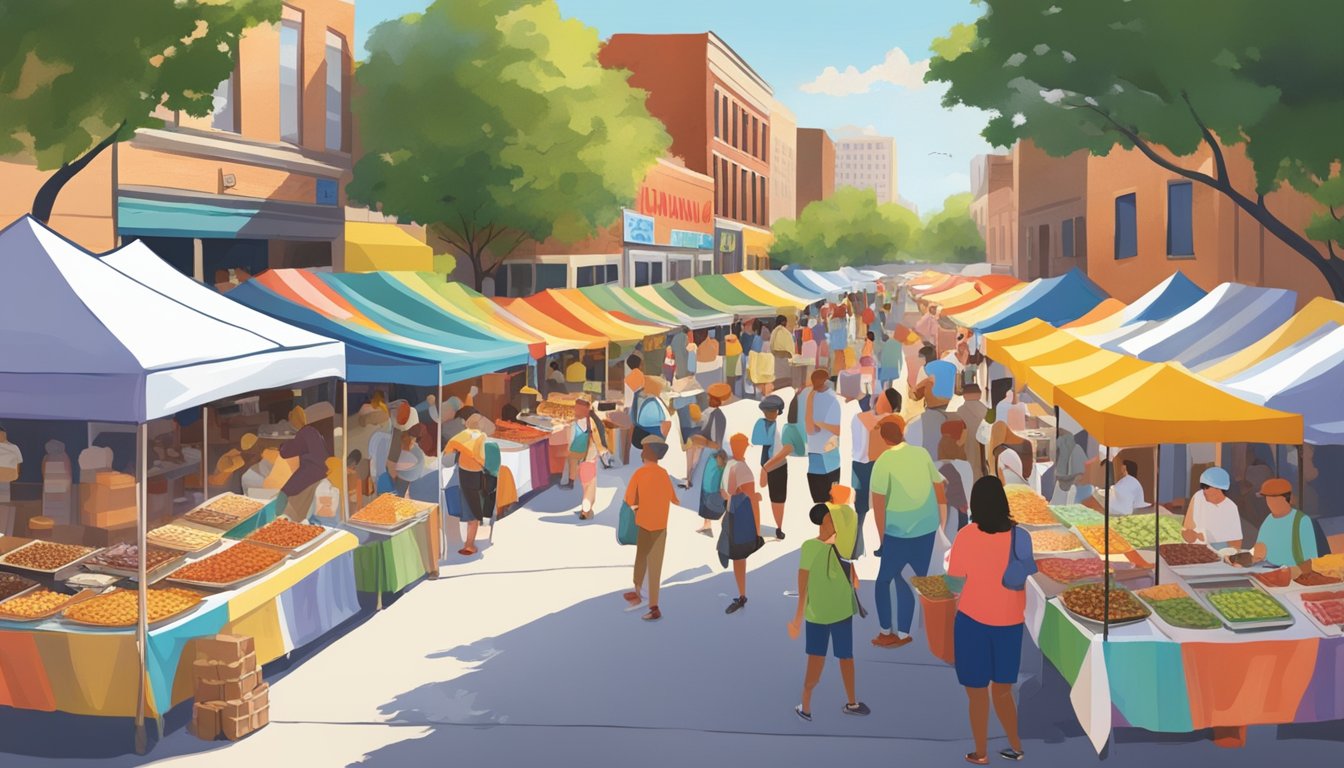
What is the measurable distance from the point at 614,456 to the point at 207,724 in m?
12.4

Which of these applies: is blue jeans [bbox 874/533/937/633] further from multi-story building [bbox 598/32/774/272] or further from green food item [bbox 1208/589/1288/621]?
multi-story building [bbox 598/32/774/272]

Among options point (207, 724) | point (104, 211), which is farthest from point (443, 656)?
point (104, 211)

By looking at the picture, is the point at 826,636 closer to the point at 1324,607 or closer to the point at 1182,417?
the point at 1182,417

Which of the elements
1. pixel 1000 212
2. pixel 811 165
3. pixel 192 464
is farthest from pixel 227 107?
pixel 811 165

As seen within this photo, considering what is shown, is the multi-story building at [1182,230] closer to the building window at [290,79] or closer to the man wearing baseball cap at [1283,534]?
the man wearing baseball cap at [1283,534]

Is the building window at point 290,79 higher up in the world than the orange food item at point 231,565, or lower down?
higher up

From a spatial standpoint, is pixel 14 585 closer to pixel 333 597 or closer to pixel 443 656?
pixel 333 597

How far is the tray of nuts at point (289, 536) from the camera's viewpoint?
1002 centimetres

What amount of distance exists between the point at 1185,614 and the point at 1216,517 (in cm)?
238

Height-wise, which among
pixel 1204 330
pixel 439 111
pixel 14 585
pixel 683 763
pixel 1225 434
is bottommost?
pixel 683 763

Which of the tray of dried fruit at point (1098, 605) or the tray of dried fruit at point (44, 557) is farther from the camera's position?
the tray of dried fruit at point (44, 557)

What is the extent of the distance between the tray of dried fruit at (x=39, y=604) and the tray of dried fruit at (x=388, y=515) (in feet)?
9.80

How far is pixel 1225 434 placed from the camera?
26.1ft

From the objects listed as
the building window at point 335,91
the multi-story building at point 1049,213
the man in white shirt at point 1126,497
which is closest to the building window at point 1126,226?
the multi-story building at point 1049,213
